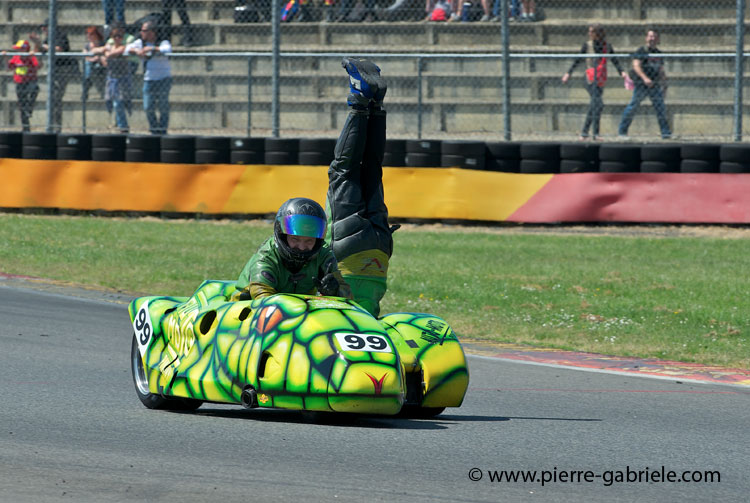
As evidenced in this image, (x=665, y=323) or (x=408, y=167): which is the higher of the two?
(x=408, y=167)

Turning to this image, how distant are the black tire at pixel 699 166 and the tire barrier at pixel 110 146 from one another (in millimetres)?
7399

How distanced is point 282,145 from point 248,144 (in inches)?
18.5

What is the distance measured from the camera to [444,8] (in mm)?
20391

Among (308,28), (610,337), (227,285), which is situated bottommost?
(610,337)

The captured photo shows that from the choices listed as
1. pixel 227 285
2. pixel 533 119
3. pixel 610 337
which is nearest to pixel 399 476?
pixel 227 285

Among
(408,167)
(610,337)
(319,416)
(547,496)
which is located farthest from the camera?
(408,167)

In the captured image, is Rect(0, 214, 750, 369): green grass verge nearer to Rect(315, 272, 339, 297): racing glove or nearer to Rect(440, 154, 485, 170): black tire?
Rect(440, 154, 485, 170): black tire

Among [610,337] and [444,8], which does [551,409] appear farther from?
[444,8]

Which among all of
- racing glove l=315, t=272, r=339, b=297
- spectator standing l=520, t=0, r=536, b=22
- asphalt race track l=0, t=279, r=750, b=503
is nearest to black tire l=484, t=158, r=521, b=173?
spectator standing l=520, t=0, r=536, b=22

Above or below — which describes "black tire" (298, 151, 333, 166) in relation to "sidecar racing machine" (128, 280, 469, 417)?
above

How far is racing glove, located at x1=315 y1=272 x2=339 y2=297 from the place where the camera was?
6.94m

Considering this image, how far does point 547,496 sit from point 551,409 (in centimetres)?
244

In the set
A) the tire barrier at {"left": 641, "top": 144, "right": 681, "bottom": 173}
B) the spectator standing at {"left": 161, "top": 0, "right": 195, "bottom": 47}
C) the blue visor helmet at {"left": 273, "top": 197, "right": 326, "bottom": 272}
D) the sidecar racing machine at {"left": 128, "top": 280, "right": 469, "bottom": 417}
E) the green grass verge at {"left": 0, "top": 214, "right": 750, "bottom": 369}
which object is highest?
the spectator standing at {"left": 161, "top": 0, "right": 195, "bottom": 47}

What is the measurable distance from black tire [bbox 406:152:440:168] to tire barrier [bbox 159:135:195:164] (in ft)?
9.58
